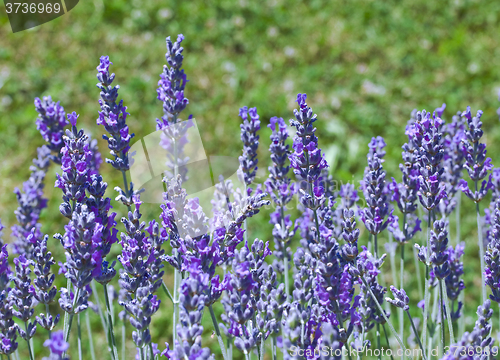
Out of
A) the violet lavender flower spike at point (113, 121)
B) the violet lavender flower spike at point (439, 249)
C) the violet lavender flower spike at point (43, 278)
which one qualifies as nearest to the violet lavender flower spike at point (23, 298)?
the violet lavender flower spike at point (43, 278)

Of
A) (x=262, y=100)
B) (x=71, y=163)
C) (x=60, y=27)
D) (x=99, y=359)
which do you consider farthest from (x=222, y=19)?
(x=71, y=163)

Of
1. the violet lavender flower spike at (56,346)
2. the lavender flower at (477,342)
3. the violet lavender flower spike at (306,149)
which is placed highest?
the violet lavender flower spike at (306,149)

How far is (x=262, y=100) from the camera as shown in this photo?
3.92 metres

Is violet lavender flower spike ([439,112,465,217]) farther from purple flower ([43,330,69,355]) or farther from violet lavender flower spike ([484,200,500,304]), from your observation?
purple flower ([43,330,69,355])

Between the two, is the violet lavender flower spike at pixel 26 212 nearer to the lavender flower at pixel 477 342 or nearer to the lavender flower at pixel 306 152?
the lavender flower at pixel 306 152

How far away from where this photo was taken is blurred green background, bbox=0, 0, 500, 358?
374cm

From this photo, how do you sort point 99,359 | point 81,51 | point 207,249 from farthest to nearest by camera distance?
point 81,51, point 99,359, point 207,249

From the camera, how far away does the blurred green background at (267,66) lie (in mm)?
3740

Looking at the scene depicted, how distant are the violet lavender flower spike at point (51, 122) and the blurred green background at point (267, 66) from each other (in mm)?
1762

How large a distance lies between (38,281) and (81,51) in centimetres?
329

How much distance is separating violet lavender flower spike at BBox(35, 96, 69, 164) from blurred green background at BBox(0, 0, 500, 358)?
1762 mm

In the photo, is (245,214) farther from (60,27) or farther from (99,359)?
(60,27)

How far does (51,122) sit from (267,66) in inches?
112

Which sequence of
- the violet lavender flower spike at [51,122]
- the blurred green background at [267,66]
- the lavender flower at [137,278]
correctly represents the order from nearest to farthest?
the lavender flower at [137,278] → the violet lavender flower spike at [51,122] → the blurred green background at [267,66]
